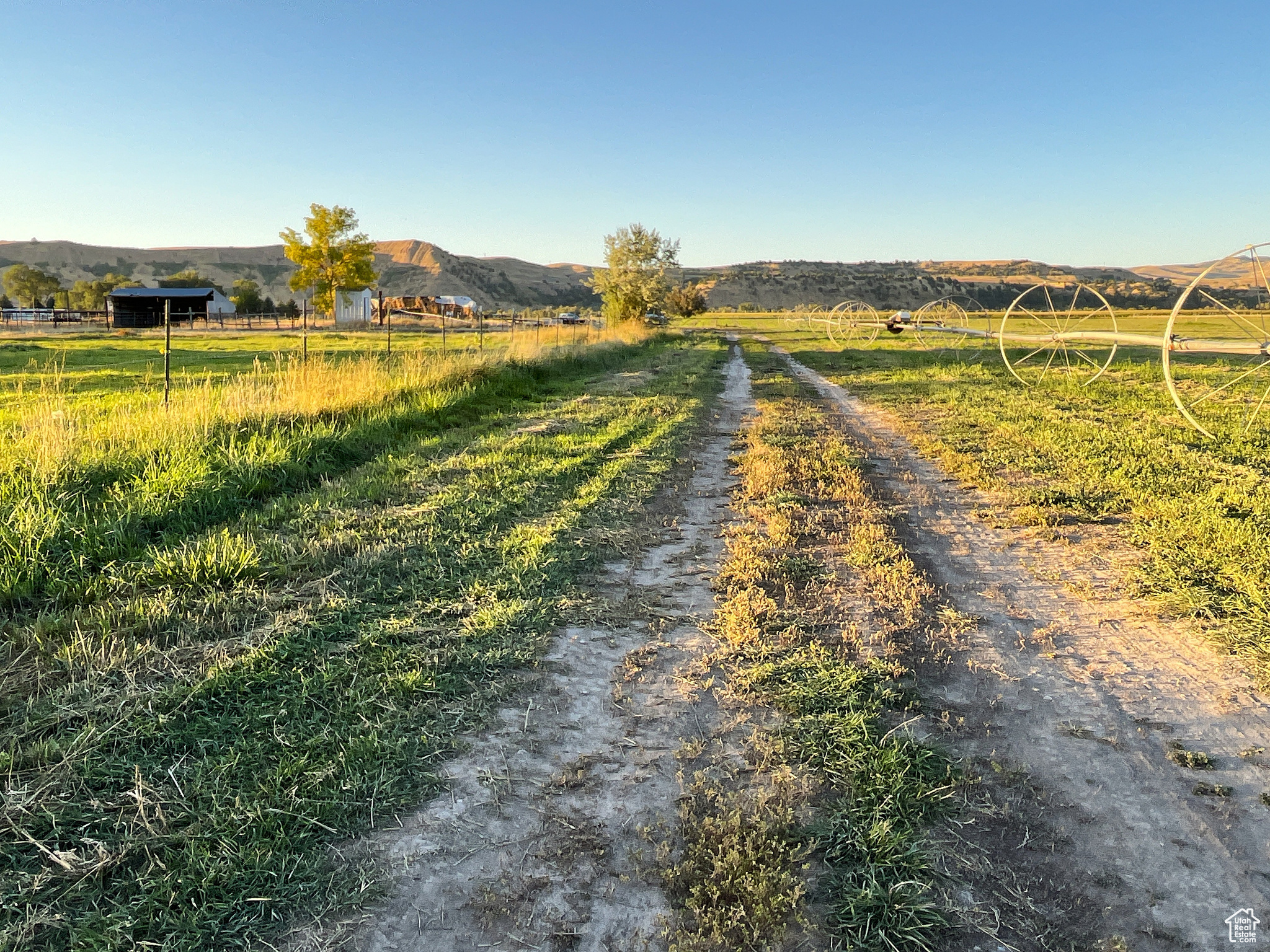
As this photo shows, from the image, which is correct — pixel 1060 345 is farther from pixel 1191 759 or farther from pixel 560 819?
pixel 560 819

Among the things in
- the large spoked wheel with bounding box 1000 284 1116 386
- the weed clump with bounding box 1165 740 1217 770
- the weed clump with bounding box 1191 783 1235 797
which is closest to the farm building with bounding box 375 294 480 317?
the large spoked wheel with bounding box 1000 284 1116 386

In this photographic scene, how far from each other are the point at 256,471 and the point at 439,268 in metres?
138

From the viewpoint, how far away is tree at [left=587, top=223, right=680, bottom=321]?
4512 centimetres

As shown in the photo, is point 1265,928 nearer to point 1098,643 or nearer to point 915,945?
point 915,945

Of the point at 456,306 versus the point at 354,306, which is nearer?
the point at 354,306

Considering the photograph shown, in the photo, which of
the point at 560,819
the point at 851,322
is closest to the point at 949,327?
the point at 851,322

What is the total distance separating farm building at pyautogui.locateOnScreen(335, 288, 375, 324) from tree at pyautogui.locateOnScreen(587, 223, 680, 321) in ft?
101

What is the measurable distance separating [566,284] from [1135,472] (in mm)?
161813

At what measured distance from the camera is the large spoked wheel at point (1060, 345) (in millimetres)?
14900

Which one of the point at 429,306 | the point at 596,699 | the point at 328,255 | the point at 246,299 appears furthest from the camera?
the point at 429,306

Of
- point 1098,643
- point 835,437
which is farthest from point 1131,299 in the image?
point 1098,643

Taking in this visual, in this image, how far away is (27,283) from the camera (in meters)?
77.0

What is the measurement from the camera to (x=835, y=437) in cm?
1124

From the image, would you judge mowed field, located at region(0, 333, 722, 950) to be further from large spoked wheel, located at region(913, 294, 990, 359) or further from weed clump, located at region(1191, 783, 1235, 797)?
large spoked wheel, located at region(913, 294, 990, 359)
